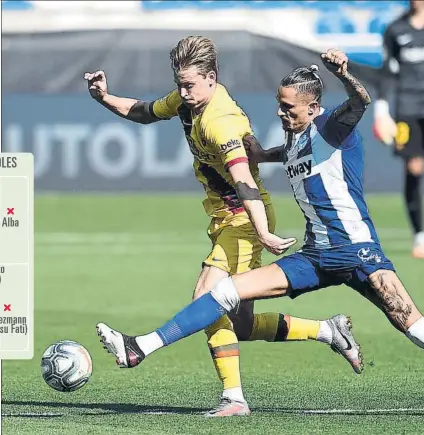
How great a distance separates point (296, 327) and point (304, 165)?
110 cm

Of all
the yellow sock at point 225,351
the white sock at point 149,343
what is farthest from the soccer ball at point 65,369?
the yellow sock at point 225,351

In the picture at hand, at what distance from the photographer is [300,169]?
6844 millimetres

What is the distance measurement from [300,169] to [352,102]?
0.53 meters

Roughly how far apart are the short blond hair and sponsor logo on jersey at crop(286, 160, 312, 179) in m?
0.66

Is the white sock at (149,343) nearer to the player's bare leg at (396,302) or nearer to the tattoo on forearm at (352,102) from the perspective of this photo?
the player's bare leg at (396,302)

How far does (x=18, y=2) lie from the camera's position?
21453 mm

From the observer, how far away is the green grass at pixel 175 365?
259 inches

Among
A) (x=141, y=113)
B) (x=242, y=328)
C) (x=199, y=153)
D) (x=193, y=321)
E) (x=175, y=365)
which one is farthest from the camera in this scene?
(x=175, y=365)

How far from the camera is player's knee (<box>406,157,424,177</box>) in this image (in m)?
14.8

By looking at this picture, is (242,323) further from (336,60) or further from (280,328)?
(336,60)

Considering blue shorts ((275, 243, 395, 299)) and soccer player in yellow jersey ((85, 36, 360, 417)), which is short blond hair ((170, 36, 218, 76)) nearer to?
soccer player in yellow jersey ((85, 36, 360, 417))

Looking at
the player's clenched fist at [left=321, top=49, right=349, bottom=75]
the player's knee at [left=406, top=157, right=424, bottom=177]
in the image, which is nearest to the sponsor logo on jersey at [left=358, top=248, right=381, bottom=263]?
the player's clenched fist at [left=321, top=49, right=349, bottom=75]

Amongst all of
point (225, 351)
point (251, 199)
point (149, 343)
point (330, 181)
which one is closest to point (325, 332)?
point (225, 351)

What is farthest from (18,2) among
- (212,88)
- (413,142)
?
(212,88)
